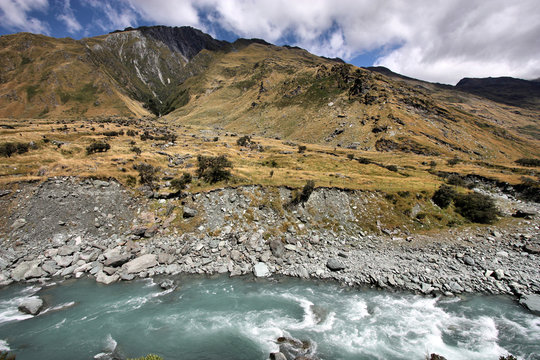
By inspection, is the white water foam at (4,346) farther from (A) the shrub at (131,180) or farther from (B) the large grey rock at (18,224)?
(A) the shrub at (131,180)

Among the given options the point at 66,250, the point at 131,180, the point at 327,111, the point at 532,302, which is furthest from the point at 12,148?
the point at 327,111

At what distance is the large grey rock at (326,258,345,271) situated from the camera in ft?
82.5

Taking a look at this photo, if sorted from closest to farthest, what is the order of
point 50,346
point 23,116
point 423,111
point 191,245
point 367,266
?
point 50,346 < point 367,266 < point 191,245 < point 423,111 < point 23,116

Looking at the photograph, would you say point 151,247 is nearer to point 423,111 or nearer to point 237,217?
point 237,217

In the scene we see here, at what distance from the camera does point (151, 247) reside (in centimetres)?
2675

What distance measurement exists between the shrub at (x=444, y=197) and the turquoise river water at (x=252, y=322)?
1629 centimetres

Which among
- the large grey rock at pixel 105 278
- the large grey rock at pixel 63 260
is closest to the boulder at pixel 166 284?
the large grey rock at pixel 105 278

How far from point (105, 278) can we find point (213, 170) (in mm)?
19980

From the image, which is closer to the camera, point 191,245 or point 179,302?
point 179,302

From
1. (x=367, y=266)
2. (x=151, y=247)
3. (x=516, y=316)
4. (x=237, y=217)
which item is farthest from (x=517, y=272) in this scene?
(x=151, y=247)

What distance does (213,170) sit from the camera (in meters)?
37.3

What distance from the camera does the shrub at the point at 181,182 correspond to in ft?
113

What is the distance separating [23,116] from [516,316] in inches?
9697

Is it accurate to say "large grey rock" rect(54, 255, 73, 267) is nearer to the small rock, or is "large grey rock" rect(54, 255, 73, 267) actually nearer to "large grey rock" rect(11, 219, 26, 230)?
"large grey rock" rect(11, 219, 26, 230)
